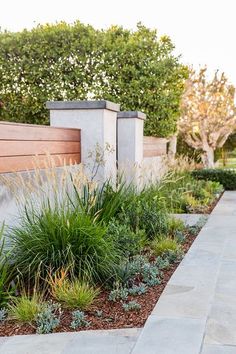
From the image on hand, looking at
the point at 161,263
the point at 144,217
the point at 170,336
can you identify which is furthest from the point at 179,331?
the point at 144,217

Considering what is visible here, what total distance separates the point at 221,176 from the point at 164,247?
263 inches

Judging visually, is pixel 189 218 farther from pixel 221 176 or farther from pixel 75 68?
pixel 221 176

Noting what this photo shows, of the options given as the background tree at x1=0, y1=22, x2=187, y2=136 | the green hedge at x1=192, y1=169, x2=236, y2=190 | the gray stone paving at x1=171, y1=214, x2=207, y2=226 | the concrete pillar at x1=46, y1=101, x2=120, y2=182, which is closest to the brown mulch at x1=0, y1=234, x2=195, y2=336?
the concrete pillar at x1=46, y1=101, x2=120, y2=182

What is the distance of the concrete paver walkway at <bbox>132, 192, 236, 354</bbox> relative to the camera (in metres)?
2.19

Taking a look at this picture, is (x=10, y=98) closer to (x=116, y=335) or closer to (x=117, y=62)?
(x=117, y=62)

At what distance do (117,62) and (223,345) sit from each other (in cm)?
640

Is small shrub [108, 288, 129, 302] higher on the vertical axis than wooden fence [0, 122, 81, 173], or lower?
lower

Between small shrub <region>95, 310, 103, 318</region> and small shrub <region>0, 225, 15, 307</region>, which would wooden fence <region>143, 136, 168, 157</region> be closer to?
small shrub <region>0, 225, 15, 307</region>

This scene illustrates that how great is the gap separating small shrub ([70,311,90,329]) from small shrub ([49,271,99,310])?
6.7 inches

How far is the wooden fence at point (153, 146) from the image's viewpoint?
313 inches

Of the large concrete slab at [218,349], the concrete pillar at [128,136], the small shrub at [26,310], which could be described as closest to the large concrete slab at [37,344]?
the small shrub at [26,310]

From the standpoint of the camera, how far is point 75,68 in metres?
7.64

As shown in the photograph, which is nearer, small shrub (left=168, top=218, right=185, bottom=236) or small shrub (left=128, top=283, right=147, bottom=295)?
small shrub (left=128, top=283, right=147, bottom=295)

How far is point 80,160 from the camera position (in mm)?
5090
